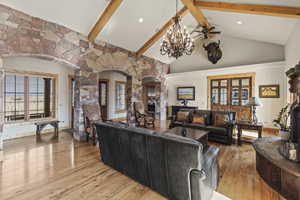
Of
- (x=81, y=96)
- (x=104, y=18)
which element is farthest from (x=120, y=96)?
(x=104, y=18)

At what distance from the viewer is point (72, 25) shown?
14.3ft

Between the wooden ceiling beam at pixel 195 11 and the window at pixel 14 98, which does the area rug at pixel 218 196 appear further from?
the window at pixel 14 98

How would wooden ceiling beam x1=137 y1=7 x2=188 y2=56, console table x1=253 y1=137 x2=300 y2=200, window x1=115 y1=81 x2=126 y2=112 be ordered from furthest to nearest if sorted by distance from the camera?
1. window x1=115 y1=81 x2=126 y2=112
2. wooden ceiling beam x1=137 y1=7 x2=188 y2=56
3. console table x1=253 y1=137 x2=300 y2=200

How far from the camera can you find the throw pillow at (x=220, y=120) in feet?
15.0

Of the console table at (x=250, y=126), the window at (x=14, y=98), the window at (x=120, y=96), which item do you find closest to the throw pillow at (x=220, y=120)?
the console table at (x=250, y=126)

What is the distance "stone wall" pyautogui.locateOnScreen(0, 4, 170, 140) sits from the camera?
3.42 m

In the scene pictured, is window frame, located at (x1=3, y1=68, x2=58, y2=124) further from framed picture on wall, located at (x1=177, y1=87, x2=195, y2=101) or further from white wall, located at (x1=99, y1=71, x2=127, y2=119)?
framed picture on wall, located at (x1=177, y1=87, x2=195, y2=101)

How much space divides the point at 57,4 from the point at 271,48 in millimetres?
7634

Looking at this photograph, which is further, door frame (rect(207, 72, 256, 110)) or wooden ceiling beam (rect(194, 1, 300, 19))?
door frame (rect(207, 72, 256, 110))

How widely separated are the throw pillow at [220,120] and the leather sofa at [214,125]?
0.03m

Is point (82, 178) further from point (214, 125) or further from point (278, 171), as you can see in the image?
point (214, 125)

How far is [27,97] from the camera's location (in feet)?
17.5

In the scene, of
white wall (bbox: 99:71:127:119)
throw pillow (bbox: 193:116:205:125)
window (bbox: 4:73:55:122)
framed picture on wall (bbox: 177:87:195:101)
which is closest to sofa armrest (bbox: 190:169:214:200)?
throw pillow (bbox: 193:116:205:125)

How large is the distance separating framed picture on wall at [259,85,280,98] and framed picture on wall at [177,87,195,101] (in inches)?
118
